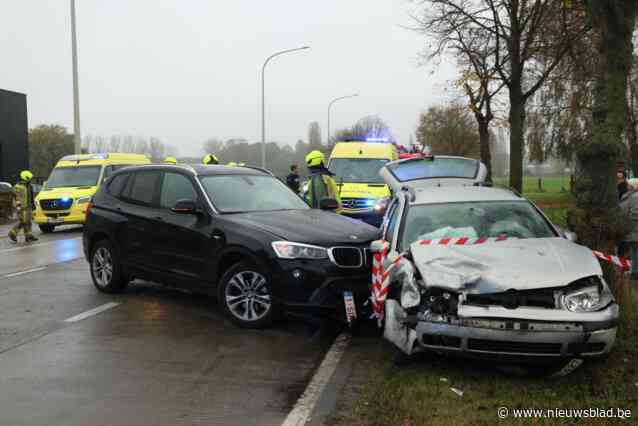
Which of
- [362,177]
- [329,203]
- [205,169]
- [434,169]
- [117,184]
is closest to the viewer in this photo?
[205,169]

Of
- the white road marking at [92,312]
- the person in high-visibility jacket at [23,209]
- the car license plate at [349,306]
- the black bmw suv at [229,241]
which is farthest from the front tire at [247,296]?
the person in high-visibility jacket at [23,209]

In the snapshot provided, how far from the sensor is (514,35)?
21.3m

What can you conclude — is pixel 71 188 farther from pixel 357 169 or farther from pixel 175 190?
pixel 175 190

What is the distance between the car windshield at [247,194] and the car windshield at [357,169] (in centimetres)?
797

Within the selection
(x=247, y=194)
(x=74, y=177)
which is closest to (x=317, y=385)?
(x=247, y=194)

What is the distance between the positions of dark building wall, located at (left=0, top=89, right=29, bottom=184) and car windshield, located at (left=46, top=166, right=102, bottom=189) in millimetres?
19907

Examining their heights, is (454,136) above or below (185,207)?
above

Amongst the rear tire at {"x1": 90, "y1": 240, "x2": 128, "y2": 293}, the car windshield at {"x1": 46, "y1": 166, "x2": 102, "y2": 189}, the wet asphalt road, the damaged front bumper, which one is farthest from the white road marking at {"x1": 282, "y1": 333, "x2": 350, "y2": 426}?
the car windshield at {"x1": 46, "y1": 166, "x2": 102, "y2": 189}

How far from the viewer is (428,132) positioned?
67.6m

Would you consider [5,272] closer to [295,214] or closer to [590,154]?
[295,214]

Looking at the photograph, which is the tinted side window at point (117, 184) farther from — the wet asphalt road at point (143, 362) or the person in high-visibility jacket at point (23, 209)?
the person in high-visibility jacket at point (23, 209)

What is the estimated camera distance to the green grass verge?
429cm

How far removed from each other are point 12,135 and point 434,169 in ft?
116

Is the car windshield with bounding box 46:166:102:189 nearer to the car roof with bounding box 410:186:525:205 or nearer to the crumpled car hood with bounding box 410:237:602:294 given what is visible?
the car roof with bounding box 410:186:525:205
